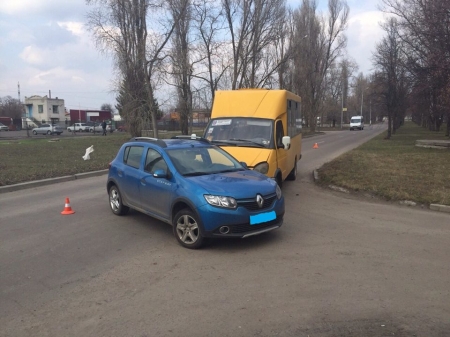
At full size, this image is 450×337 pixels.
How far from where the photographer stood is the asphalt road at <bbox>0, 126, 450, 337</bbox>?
3.67 metres

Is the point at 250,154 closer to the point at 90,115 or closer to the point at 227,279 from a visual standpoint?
the point at 227,279

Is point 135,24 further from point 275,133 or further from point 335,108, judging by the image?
point 335,108

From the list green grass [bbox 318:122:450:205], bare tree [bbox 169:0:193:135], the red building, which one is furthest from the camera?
the red building

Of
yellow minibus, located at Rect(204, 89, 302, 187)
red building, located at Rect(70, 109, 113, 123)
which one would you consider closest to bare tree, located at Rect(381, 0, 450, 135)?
yellow minibus, located at Rect(204, 89, 302, 187)

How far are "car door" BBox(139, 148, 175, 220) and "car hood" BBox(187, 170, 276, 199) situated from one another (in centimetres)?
46

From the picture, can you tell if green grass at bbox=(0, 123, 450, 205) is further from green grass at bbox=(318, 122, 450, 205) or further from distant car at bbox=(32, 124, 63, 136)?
distant car at bbox=(32, 124, 63, 136)

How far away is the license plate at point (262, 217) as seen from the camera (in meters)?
5.66

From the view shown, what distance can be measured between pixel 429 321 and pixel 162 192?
13.3 ft

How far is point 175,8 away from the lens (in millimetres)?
25094

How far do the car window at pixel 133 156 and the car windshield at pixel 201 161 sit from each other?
0.81 meters

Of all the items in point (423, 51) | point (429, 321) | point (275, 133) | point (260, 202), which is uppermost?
point (423, 51)

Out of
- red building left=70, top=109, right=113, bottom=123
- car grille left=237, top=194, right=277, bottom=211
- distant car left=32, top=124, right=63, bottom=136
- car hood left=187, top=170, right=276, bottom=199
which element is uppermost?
red building left=70, top=109, right=113, bottom=123

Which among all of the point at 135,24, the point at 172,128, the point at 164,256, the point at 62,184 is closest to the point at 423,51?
the point at 135,24

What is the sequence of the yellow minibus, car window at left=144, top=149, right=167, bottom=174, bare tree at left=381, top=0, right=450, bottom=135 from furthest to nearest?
bare tree at left=381, top=0, right=450, bottom=135 → the yellow minibus → car window at left=144, top=149, right=167, bottom=174
